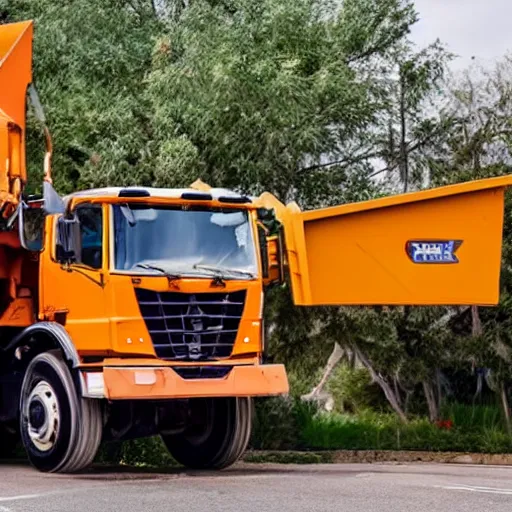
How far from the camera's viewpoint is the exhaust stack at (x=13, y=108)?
13.2 meters

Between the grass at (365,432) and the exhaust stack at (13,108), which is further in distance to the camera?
the grass at (365,432)

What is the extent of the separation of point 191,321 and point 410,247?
8.37 ft

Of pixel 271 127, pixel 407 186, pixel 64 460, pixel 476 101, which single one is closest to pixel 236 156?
pixel 271 127

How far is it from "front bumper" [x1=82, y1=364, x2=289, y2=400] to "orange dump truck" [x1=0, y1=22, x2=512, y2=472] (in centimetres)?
1

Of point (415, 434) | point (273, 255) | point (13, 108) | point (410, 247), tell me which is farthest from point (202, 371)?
point (415, 434)

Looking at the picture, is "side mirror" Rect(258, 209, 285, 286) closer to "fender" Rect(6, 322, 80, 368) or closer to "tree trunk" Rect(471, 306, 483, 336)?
"fender" Rect(6, 322, 80, 368)

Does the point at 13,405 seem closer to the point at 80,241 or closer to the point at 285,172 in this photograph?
the point at 80,241

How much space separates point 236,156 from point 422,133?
350cm

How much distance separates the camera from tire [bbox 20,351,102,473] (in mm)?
12289

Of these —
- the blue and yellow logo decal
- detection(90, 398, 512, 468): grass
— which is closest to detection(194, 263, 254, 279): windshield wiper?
the blue and yellow logo decal

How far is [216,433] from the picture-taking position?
45.7 ft

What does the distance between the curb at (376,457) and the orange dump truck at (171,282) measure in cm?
470

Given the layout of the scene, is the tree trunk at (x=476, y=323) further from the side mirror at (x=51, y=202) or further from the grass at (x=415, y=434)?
the side mirror at (x=51, y=202)

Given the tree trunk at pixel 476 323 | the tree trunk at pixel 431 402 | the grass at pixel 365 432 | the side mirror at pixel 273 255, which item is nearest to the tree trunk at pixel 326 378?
the grass at pixel 365 432
